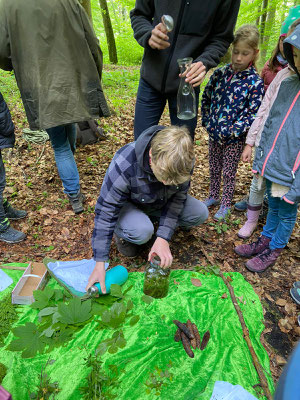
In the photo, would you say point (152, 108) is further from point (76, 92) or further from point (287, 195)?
point (287, 195)

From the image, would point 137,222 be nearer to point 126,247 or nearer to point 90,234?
point 126,247

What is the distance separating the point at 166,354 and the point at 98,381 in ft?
1.53

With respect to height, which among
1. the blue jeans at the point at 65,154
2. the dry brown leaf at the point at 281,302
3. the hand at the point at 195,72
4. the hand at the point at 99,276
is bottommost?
the dry brown leaf at the point at 281,302

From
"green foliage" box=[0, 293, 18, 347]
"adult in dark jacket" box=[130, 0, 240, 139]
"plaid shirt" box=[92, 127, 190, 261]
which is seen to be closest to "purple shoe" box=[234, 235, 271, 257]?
"plaid shirt" box=[92, 127, 190, 261]

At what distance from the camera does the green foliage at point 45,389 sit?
1.56 m

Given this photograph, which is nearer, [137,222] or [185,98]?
[137,222]

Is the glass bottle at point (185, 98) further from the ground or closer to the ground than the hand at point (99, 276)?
further from the ground

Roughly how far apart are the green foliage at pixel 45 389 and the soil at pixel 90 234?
1122mm

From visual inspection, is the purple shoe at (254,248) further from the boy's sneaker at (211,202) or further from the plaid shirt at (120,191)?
the plaid shirt at (120,191)

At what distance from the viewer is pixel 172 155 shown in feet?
5.46

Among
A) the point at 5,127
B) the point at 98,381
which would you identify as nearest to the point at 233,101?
the point at 5,127

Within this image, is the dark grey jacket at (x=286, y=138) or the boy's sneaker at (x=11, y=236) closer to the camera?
the dark grey jacket at (x=286, y=138)

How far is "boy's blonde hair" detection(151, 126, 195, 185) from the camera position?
167cm

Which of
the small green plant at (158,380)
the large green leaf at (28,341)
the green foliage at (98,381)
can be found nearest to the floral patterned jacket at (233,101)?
the small green plant at (158,380)
